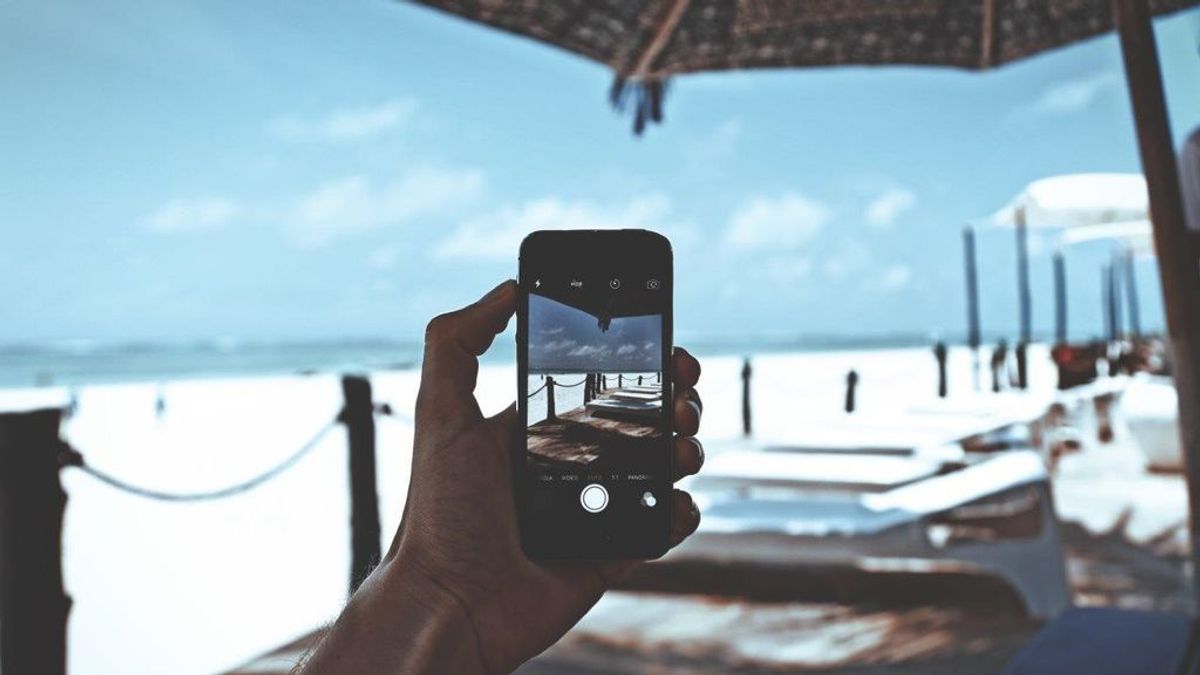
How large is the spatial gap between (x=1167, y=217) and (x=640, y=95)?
124 centimetres

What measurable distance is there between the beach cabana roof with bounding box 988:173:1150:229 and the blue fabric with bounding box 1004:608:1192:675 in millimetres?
5247

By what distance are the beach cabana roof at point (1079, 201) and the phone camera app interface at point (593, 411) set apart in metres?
6.13

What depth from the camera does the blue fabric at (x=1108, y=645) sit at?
1185mm

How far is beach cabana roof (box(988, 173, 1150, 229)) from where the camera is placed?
638 cm

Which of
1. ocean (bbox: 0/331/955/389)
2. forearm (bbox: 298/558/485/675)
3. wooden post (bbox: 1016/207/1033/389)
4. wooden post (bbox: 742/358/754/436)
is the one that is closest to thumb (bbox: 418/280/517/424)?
forearm (bbox: 298/558/485/675)

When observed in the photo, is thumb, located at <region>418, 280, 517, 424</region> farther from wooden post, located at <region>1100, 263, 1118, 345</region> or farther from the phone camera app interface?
wooden post, located at <region>1100, 263, 1118, 345</region>

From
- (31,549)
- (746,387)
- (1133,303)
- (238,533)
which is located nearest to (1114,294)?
(1133,303)

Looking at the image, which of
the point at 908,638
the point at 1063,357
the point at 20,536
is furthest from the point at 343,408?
the point at 1063,357

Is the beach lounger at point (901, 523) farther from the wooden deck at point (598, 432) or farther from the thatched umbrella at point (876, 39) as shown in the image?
the wooden deck at point (598, 432)

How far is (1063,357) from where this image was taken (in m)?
6.38

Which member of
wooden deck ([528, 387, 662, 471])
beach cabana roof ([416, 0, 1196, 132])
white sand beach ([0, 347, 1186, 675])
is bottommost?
white sand beach ([0, 347, 1186, 675])

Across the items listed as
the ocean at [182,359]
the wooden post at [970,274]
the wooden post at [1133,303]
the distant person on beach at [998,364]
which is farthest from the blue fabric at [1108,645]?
the ocean at [182,359]

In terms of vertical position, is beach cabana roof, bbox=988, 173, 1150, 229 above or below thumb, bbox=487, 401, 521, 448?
above

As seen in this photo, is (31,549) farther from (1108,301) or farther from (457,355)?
(1108,301)
